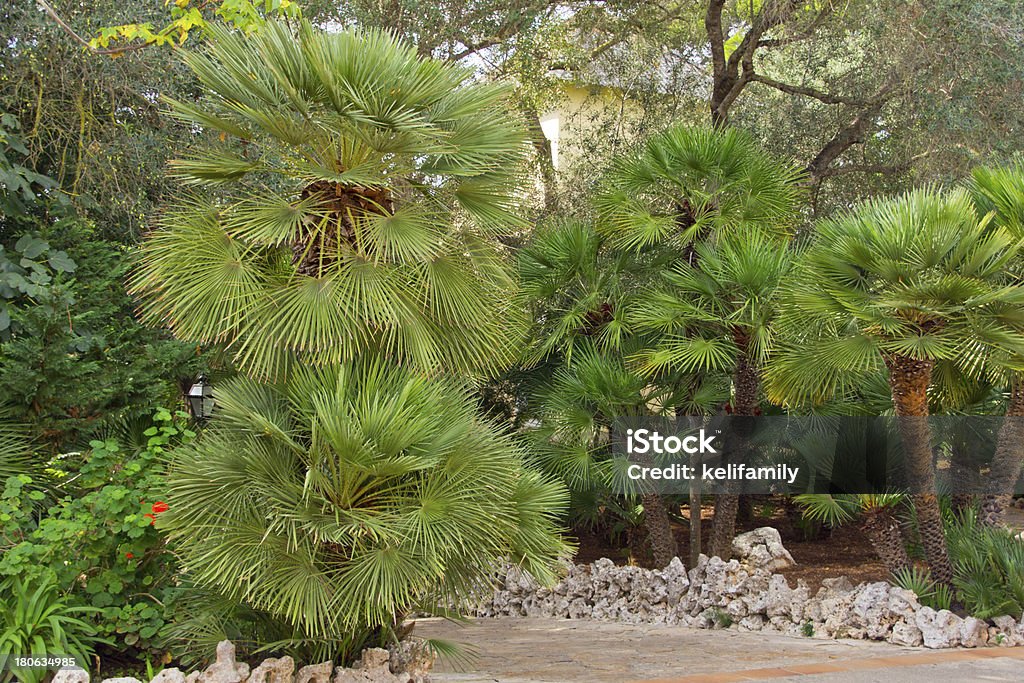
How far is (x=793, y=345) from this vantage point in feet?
24.4

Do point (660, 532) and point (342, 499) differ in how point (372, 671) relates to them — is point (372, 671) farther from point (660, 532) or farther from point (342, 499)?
point (660, 532)

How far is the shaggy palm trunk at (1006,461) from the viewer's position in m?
7.45

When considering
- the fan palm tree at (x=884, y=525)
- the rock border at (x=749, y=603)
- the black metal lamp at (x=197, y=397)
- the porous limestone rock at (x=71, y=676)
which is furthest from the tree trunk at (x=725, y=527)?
the porous limestone rock at (x=71, y=676)

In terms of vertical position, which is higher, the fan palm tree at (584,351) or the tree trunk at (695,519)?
the fan palm tree at (584,351)

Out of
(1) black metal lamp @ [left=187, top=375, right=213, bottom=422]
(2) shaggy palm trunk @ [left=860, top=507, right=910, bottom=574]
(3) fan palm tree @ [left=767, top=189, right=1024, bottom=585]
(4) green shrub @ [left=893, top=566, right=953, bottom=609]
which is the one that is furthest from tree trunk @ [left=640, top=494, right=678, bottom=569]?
(1) black metal lamp @ [left=187, top=375, right=213, bottom=422]

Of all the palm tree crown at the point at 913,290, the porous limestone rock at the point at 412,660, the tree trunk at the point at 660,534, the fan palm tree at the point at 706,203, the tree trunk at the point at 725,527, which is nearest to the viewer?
the porous limestone rock at the point at 412,660

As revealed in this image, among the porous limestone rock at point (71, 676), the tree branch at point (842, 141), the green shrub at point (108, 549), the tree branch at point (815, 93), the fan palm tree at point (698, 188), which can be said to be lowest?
the porous limestone rock at point (71, 676)

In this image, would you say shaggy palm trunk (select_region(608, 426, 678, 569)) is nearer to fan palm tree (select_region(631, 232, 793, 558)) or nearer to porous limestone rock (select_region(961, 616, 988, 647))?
fan palm tree (select_region(631, 232, 793, 558))

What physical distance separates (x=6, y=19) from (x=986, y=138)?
8.50 meters

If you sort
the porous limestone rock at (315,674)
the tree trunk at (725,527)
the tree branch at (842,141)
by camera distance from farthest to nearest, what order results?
the tree branch at (842,141) → the tree trunk at (725,527) → the porous limestone rock at (315,674)

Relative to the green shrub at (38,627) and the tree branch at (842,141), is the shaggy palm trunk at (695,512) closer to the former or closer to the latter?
the tree branch at (842,141)

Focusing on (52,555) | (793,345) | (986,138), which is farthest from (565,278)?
(52,555)

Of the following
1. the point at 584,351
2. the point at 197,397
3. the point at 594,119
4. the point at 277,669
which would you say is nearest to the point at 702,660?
the point at 277,669

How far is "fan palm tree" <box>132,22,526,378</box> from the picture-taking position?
4.88 m
